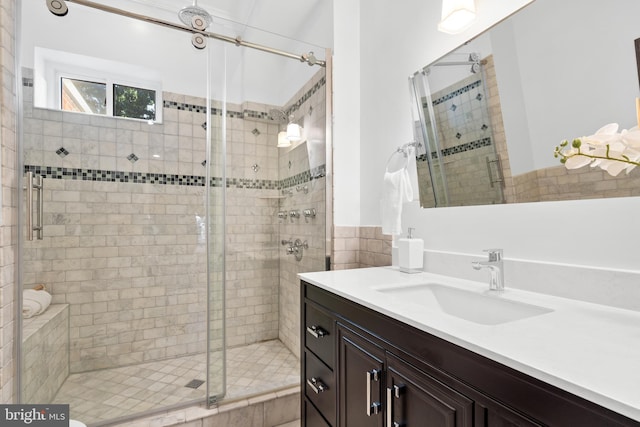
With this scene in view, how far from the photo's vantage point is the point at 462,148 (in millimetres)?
1411

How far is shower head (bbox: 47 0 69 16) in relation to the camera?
65.9 inches

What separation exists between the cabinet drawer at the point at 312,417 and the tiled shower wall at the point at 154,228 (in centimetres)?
84

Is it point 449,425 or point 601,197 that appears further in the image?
point 601,197

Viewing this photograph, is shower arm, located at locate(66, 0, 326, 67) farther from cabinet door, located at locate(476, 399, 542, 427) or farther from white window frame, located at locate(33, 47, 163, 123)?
cabinet door, located at locate(476, 399, 542, 427)

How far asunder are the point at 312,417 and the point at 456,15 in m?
1.86

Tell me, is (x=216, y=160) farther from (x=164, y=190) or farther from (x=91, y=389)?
(x=91, y=389)

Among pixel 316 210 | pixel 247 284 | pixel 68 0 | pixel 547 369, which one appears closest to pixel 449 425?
pixel 547 369

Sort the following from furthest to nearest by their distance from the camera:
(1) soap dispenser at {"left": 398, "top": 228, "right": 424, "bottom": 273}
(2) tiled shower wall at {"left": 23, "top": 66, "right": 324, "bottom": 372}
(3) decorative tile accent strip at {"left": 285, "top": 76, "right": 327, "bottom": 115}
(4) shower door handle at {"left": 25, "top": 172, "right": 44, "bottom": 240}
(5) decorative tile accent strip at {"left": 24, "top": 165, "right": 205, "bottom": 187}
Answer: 1. (3) decorative tile accent strip at {"left": 285, "top": 76, "right": 327, "bottom": 115}
2. (2) tiled shower wall at {"left": 23, "top": 66, "right": 324, "bottom": 372}
3. (5) decorative tile accent strip at {"left": 24, "top": 165, "right": 205, "bottom": 187}
4. (4) shower door handle at {"left": 25, "top": 172, "right": 44, "bottom": 240}
5. (1) soap dispenser at {"left": 398, "top": 228, "right": 424, "bottom": 273}

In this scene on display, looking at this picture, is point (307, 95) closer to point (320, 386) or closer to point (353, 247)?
point (353, 247)

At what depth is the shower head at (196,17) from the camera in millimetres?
1912

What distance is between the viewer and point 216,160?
208 centimetres

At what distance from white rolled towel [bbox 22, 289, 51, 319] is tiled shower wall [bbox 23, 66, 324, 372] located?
9cm

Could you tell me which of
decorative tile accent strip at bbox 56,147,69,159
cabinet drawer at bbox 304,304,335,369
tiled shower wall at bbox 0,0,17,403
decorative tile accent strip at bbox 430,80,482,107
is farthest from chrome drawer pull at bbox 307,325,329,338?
decorative tile accent strip at bbox 56,147,69,159

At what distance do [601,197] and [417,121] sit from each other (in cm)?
88
